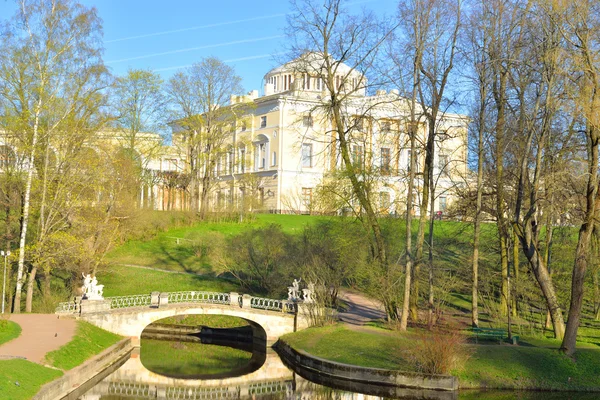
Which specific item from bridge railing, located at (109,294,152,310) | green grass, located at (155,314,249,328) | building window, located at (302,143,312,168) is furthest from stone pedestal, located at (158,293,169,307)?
building window, located at (302,143,312,168)

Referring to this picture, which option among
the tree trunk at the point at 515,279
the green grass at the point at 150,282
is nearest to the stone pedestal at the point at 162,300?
the green grass at the point at 150,282

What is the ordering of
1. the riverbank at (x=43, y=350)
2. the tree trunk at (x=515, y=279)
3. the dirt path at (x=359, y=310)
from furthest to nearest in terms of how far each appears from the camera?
the dirt path at (x=359, y=310), the tree trunk at (x=515, y=279), the riverbank at (x=43, y=350)

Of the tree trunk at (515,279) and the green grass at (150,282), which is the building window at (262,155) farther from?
the tree trunk at (515,279)

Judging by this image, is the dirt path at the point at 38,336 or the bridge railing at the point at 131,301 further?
the bridge railing at the point at 131,301

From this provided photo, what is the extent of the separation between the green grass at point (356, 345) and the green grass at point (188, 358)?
2775 mm

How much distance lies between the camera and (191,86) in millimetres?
54844

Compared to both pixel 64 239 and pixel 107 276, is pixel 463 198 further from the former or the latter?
pixel 107 276

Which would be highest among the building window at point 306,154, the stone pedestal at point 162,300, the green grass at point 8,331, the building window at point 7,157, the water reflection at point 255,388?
the building window at point 306,154

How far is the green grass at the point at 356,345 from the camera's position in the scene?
2408 centimetres

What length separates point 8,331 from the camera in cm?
2397

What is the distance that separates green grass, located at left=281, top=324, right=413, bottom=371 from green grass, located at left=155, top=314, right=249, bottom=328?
6.98 m

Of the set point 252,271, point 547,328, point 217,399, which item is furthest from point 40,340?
point 547,328

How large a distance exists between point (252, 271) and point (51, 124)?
13464mm

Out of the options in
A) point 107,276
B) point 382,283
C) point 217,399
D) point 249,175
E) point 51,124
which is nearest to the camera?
point 217,399
